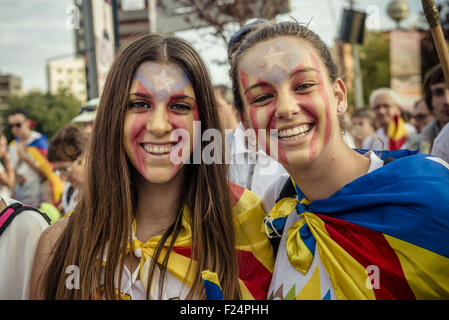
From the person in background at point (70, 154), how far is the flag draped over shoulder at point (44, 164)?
0.94m

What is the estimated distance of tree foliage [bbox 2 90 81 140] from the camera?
128 feet

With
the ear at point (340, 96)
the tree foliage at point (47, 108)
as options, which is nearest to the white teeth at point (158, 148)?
the ear at point (340, 96)

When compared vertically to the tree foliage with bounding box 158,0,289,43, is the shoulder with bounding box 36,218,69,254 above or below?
below

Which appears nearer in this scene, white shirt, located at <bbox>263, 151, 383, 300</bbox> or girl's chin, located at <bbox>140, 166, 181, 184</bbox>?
white shirt, located at <bbox>263, 151, 383, 300</bbox>

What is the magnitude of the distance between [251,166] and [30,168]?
3502 millimetres

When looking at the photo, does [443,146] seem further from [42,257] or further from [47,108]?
[47,108]

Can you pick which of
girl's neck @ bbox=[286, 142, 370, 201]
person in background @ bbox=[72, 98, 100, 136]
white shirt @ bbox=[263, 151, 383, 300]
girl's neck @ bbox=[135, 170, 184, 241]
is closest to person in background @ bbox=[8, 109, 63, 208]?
person in background @ bbox=[72, 98, 100, 136]

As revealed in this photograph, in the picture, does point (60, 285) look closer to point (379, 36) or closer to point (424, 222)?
point (424, 222)

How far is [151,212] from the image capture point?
2.20 meters

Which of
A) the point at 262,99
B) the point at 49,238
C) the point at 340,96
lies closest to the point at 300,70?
the point at 262,99

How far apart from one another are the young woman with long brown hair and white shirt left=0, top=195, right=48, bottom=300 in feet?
0.17

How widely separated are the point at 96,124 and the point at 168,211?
54 centimetres

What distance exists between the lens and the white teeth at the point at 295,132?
1.90 meters

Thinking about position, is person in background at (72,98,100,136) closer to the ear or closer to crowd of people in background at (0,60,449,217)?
crowd of people in background at (0,60,449,217)
